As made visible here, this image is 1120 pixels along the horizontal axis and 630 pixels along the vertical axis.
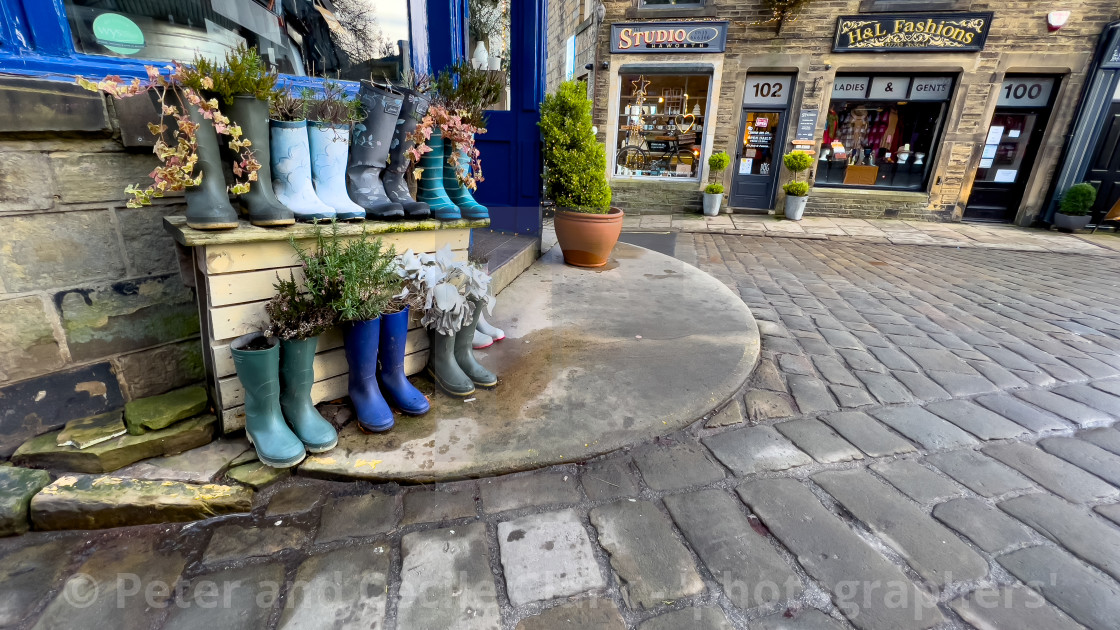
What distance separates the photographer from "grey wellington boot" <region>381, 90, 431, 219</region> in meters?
2.59

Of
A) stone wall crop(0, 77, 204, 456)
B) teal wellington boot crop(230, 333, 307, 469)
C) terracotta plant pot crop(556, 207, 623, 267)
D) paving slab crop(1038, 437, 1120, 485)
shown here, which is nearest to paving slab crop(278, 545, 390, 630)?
teal wellington boot crop(230, 333, 307, 469)

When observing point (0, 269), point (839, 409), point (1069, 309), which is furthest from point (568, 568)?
point (1069, 309)

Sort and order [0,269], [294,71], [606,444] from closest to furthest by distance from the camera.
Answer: [0,269] < [606,444] < [294,71]

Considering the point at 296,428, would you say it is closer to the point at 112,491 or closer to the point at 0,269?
the point at 112,491

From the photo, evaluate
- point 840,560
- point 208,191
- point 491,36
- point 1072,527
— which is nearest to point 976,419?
point 1072,527

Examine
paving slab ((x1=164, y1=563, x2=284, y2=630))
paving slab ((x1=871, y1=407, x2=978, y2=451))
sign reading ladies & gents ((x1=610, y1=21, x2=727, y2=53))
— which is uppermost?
sign reading ladies & gents ((x1=610, y1=21, x2=727, y2=53))

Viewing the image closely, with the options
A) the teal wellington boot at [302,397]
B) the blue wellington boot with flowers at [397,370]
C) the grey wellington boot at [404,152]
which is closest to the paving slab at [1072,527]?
the blue wellington boot with flowers at [397,370]

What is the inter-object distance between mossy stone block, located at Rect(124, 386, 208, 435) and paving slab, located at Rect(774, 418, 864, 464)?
266cm

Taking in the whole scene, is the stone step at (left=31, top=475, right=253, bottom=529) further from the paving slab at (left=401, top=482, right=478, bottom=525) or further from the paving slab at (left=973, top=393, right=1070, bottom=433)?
the paving slab at (left=973, top=393, right=1070, bottom=433)

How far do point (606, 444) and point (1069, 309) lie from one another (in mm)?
5310

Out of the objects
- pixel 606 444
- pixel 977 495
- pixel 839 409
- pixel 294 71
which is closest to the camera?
pixel 977 495

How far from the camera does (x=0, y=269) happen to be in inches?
71.7

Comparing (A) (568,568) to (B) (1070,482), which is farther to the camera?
(B) (1070,482)

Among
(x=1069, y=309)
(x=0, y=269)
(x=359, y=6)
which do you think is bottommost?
(x=1069, y=309)
